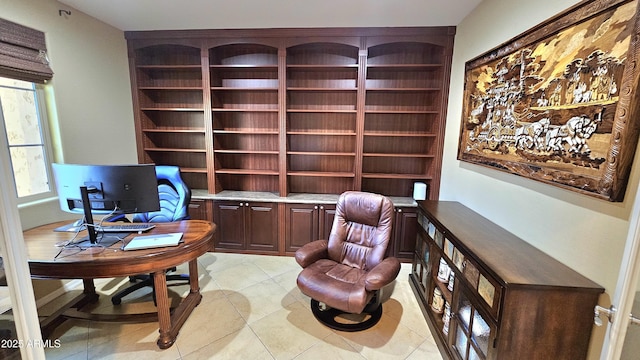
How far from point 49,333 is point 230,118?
2765 millimetres

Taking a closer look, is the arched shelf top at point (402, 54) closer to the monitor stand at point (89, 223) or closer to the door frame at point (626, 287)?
the door frame at point (626, 287)

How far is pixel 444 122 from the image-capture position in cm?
314

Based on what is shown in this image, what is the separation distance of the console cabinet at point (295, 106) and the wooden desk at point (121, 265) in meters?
1.46

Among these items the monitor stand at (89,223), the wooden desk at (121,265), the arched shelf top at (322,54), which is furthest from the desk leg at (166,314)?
the arched shelf top at (322,54)

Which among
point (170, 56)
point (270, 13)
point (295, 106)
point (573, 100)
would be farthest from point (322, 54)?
point (573, 100)

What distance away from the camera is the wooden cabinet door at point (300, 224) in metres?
3.36

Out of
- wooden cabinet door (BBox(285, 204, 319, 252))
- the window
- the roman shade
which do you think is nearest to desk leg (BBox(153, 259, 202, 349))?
wooden cabinet door (BBox(285, 204, 319, 252))

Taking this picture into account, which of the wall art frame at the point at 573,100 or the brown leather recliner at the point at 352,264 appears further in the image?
the brown leather recliner at the point at 352,264

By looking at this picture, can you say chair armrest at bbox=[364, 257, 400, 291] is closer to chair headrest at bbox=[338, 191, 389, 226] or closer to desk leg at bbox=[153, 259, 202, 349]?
chair headrest at bbox=[338, 191, 389, 226]

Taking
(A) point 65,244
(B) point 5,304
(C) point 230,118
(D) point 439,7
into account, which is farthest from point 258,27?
(B) point 5,304

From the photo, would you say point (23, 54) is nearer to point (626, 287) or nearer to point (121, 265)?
point (121, 265)

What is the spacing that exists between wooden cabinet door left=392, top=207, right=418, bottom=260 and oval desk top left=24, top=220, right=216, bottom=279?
7.24 ft

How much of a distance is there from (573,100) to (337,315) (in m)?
2.22

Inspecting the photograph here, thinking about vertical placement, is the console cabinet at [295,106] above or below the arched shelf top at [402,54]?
below
